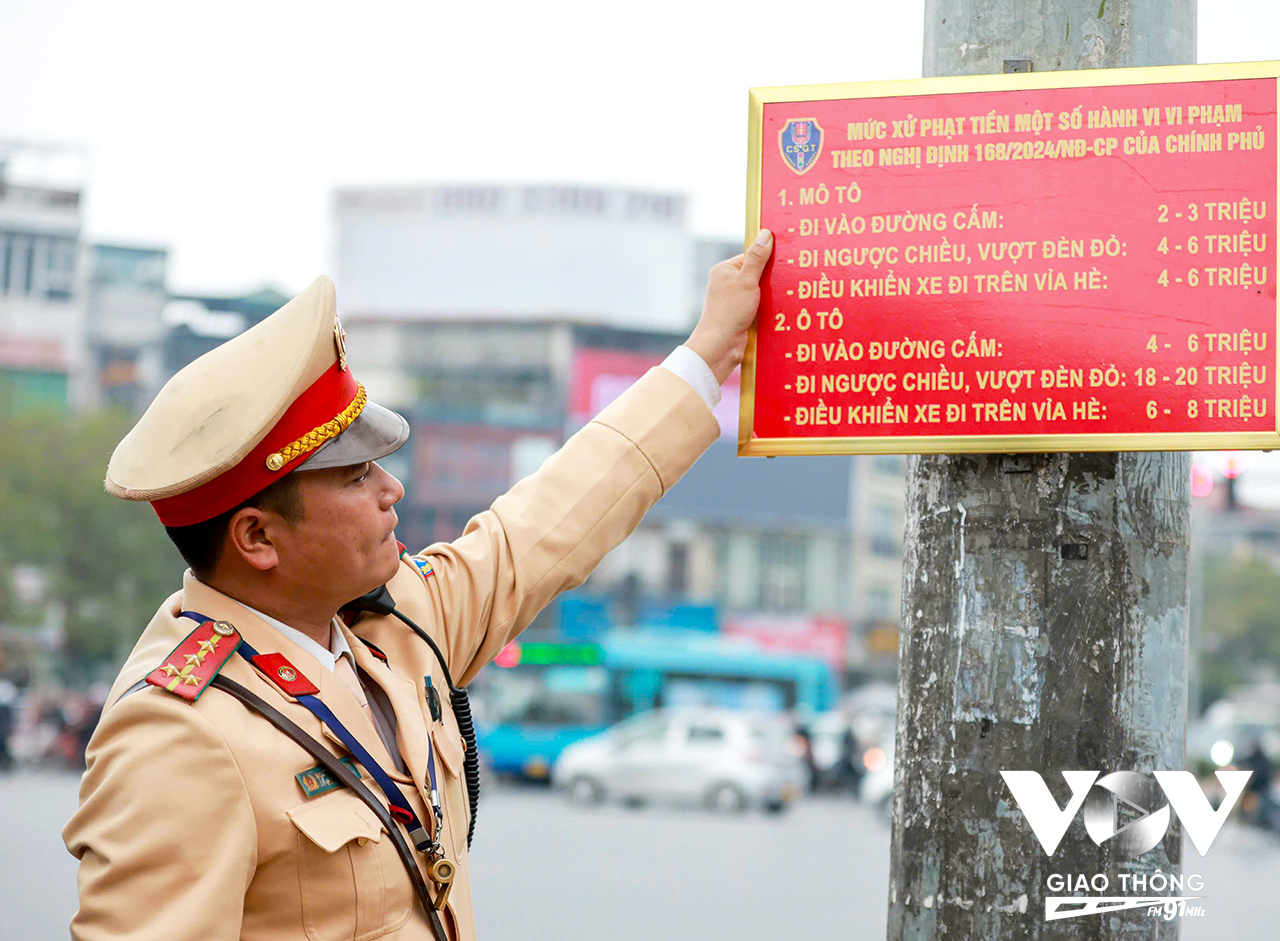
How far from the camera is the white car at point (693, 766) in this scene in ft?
55.3

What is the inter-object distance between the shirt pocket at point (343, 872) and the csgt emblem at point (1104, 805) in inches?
34.5

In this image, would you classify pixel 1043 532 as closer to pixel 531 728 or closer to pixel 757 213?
pixel 757 213

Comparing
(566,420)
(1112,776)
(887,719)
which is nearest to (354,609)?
(1112,776)

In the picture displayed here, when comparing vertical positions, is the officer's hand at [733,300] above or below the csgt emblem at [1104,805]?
above

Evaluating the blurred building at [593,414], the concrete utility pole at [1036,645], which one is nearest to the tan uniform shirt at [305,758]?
the concrete utility pole at [1036,645]

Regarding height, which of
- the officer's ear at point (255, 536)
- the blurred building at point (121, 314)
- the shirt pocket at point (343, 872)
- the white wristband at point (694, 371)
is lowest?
the shirt pocket at point (343, 872)

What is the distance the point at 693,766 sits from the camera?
17.0 metres

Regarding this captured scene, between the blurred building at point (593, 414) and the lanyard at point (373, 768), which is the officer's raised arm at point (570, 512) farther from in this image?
the blurred building at point (593, 414)

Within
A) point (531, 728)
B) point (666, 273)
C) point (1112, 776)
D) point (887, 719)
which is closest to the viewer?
point (1112, 776)

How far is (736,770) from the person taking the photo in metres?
16.8

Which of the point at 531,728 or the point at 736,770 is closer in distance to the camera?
the point at 736,770

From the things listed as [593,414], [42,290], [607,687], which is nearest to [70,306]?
[42,290]

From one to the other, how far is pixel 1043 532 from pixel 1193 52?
787mm

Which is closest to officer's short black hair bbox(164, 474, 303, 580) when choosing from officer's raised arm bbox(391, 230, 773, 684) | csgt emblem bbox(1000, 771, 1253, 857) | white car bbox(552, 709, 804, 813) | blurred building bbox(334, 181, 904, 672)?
officer's raised arm bbox(391, 230, 773, 684)
